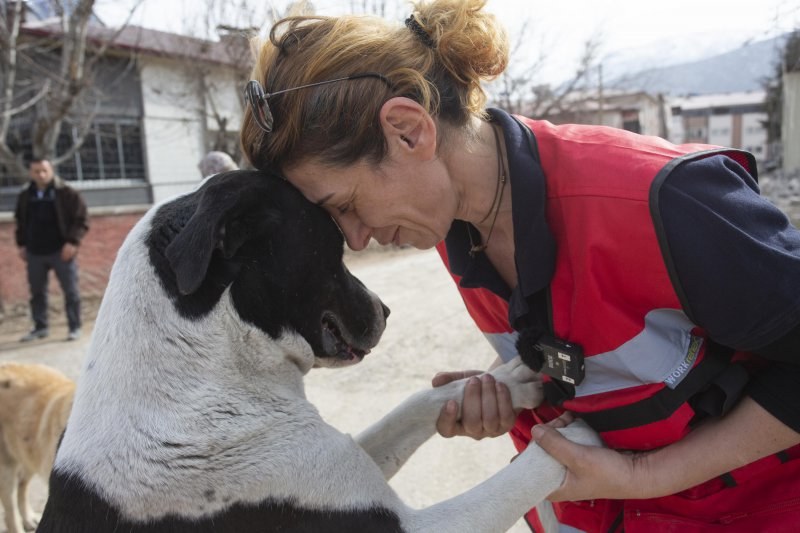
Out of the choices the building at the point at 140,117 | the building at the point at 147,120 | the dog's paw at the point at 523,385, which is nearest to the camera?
the dog's paw at the point at 523,385

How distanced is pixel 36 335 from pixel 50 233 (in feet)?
4.91

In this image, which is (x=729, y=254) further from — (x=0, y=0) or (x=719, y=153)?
(x=0, y=0)

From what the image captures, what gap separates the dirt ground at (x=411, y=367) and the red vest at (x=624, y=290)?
1.90 metres

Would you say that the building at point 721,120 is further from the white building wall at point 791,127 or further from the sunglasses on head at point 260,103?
the sunglasses on head at point 260,103

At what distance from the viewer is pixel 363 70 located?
6.01 feet

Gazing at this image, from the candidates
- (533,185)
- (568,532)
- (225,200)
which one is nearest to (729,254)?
(533,185)

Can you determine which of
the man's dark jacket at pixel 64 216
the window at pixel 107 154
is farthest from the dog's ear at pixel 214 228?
the window at pixel 107 154

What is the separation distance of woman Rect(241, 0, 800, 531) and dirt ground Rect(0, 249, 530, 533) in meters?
1.84

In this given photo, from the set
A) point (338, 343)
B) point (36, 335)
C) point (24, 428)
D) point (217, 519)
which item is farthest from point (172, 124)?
point (217, 519)

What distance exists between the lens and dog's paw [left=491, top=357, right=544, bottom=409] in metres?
2.36

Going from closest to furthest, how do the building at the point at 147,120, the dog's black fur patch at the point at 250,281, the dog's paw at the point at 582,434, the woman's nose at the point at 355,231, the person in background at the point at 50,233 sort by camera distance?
the dog's black fur patch at the point at 250,281, the dog's paw at the point at 582,434, the woman's nose at the point at 355,231, the person in background at the point at 50,233, the building at the point at 147,120

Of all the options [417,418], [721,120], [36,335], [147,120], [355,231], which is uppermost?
[355,231]

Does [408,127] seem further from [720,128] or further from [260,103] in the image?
[720,128]

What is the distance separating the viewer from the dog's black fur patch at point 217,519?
1.75 m
